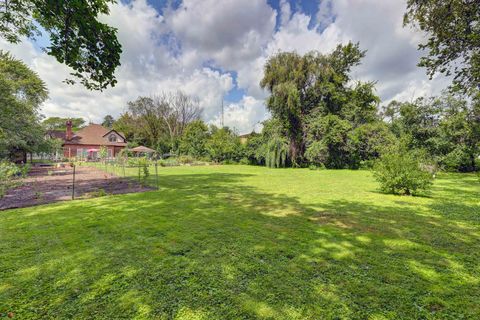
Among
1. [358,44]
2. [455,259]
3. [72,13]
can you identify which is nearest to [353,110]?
[358,44]

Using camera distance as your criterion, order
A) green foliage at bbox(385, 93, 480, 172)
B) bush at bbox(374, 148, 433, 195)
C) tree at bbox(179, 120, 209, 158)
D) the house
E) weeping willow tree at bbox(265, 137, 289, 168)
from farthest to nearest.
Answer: the house → tree at bbox(179, 120, 209, 158) → weeping willow tree at bbox(265, 137, 289, 168) → green foliage at bbox(385, 93, 480, 172) → bush at bbox(374, 148, 433, 195)

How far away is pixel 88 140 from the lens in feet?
124

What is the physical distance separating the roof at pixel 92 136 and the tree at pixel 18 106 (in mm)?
17324

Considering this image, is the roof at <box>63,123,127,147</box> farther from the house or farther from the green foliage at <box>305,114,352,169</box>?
the green foliage at <box>305,114,352,169</box>

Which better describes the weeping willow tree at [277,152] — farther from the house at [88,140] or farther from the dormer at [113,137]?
the dormer at [113,137]

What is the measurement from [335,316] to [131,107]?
53.8 meters

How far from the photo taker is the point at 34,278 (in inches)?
107

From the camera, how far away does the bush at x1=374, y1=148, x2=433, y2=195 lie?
8188 mm

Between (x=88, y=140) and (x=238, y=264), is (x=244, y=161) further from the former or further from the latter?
(x=88, y=140)

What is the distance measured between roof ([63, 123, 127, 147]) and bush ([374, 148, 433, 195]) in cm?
4165

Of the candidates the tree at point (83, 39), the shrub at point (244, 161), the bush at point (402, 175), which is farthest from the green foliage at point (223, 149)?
the tree at point (83, 39)

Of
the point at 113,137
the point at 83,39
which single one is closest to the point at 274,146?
the point at 83,39

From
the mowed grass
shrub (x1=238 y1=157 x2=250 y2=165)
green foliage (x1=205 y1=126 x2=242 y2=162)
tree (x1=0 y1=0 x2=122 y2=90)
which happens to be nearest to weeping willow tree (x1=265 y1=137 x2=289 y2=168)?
shrub (x1=238 y1=157 x2=250 y2=165)

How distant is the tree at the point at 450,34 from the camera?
22.0 ft
